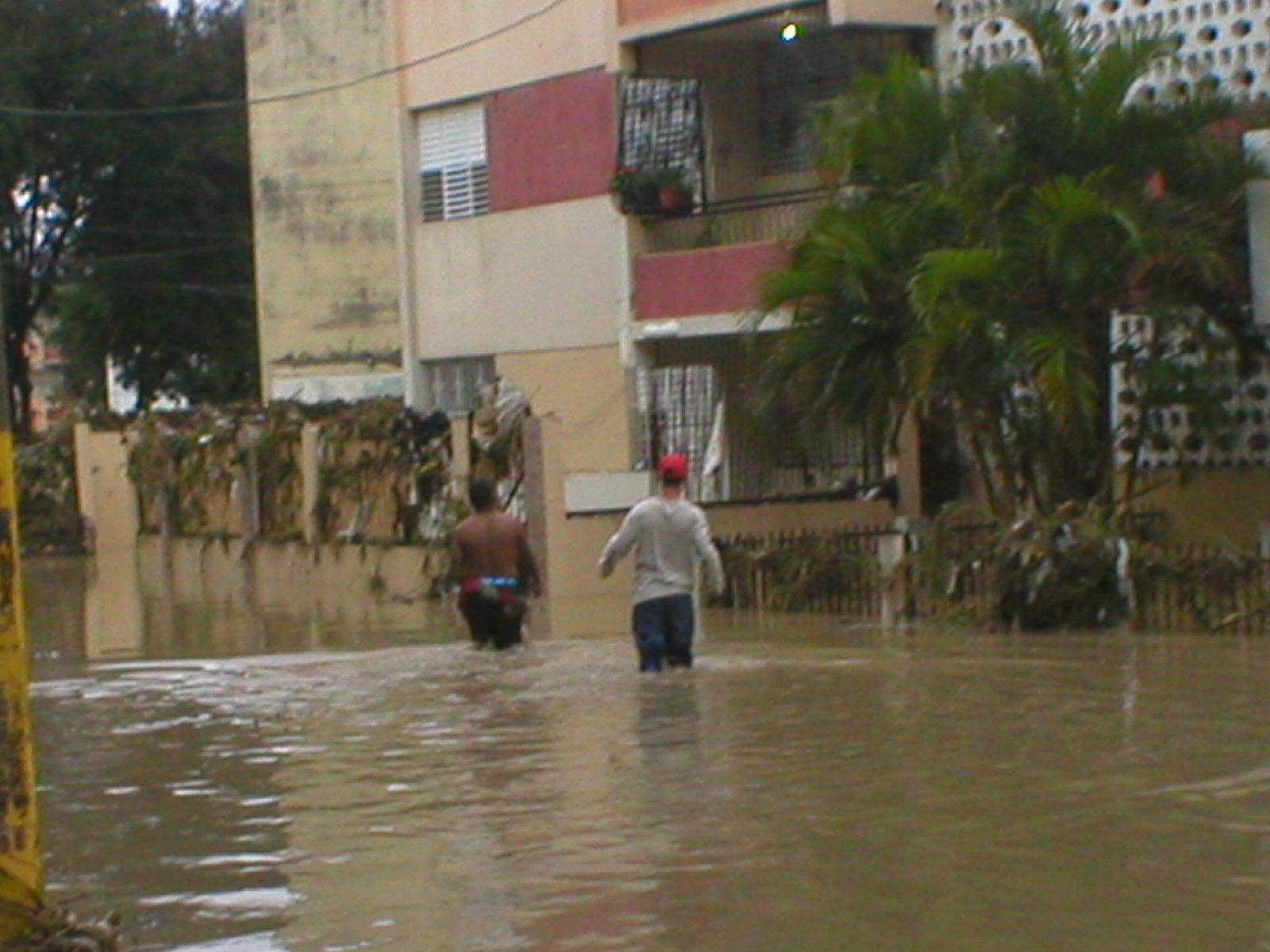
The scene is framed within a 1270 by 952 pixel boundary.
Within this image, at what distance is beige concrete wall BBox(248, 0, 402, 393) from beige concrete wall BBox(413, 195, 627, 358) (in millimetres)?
6917

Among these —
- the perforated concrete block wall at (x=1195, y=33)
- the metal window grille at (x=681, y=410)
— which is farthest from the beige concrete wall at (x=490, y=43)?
the perforated concrete block wall at (x=1195, y=33)

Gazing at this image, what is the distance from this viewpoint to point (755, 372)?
86.3 feet

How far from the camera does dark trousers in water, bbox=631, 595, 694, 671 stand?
15.3 meters

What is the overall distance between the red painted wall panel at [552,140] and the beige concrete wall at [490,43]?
22 centimetres

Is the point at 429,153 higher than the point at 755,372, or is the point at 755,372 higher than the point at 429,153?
the point at 429,153

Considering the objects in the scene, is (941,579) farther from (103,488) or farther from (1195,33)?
(103,488)

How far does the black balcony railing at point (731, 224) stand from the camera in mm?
25391

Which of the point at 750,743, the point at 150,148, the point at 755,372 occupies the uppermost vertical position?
the point at 150,148

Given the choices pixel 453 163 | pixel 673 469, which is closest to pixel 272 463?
pixel 453 163

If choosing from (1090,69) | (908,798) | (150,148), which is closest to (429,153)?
(1090,69)

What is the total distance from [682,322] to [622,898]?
1791 cm

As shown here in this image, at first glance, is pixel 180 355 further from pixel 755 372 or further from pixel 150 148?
pixel 755 372

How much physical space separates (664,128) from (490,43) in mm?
4108

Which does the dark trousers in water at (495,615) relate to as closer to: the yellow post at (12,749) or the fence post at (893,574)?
the fence post at (893,574)
